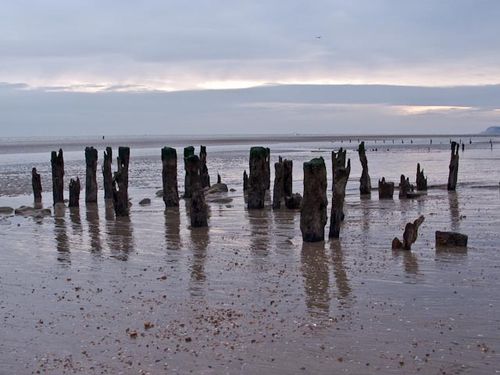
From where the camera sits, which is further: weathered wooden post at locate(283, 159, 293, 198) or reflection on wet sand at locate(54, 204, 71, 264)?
weathered wooden post at locate(283, 159, 293, 198)

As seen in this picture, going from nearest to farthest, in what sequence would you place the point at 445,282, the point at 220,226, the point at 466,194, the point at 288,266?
the point at 445,282
the point at 288,266
the point at 220,226
the point at 466,194

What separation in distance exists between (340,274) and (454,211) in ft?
30.9

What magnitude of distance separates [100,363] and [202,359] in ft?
3.75

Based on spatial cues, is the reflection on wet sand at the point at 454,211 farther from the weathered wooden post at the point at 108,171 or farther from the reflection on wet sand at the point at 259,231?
the weathered wooden post at the point at 108,171

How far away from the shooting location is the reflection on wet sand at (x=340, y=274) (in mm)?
9617

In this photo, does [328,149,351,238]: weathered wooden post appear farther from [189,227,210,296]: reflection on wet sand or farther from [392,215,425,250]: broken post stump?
[189,227,210,296]: reflection on wet sand

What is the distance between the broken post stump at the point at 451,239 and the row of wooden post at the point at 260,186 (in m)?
2.44

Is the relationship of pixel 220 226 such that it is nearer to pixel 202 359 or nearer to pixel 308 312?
pixel 308 312

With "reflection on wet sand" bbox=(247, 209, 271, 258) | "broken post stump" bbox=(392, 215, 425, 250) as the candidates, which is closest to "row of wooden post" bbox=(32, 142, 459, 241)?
"reflection on wet sand" bbox=(247, 209, 271, 258)

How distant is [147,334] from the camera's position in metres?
8.24

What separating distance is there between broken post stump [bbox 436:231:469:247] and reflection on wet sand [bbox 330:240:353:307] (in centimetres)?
206

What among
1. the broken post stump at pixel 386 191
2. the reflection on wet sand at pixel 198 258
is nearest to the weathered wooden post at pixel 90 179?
the reflection on wet sand at pixel 198 258

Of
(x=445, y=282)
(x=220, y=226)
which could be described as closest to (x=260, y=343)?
(x=445, y=282)

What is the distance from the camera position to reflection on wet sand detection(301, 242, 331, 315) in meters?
9.29
